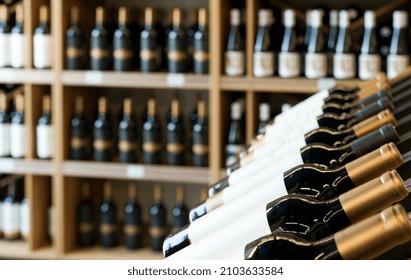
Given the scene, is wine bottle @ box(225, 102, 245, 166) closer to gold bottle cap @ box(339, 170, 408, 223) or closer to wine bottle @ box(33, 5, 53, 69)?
wine bottle @ box(33, 5, 53, 69)

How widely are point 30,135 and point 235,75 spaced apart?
950 mm

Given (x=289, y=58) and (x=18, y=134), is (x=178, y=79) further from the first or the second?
(x=18, y=134)

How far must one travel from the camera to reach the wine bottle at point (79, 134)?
10.9 feet

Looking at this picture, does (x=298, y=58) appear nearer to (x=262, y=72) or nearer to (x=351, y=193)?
(x=262, y=72)

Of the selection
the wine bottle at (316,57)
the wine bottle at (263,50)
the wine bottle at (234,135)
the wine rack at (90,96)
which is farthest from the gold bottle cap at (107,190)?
the wine bottle at (316,57)

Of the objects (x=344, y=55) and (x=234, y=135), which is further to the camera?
(x=234, y=135)

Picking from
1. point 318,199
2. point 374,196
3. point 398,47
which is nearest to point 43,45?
point 398,47

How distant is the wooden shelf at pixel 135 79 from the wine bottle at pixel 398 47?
731 mm

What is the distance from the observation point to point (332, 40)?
3.16m

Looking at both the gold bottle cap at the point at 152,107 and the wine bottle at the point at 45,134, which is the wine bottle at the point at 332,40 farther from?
the wine bottle at the point at 45,134

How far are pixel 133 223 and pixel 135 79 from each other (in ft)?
2.19
